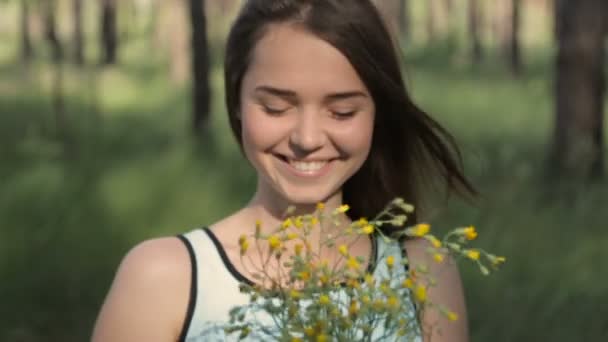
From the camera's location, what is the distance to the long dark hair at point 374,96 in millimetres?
2291

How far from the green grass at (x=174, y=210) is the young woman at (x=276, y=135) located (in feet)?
3.47

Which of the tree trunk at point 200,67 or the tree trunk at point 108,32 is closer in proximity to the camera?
the tree trunk at point 200,67

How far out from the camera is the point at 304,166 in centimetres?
226

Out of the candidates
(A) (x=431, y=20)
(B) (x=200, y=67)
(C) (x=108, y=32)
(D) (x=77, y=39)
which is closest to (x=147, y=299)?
(B) (x=200, y=67)

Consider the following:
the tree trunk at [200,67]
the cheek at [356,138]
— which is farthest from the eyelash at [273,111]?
the tree trunk at [200,67]

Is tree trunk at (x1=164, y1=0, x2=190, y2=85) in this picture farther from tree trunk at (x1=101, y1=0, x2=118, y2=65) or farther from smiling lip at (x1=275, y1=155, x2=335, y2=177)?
smiling lip at (x1=275, y1=155, x2=335, y2=177)

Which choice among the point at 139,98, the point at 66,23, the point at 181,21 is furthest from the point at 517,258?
the point at 66,23

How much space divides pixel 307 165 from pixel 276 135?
0.28 feet

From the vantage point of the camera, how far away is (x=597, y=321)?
512 centimetres

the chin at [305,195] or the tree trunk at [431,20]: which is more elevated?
the chin at [305,195]

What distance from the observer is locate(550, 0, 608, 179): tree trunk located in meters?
7.27

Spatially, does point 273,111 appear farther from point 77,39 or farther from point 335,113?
point 77,39

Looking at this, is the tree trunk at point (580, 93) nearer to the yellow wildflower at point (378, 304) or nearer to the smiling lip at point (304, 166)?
the smiling lip at point (304, 166)

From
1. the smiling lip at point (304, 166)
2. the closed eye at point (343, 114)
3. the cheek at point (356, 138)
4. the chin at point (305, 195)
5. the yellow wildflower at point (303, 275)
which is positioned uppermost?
the closed eye at point (343, 114)
